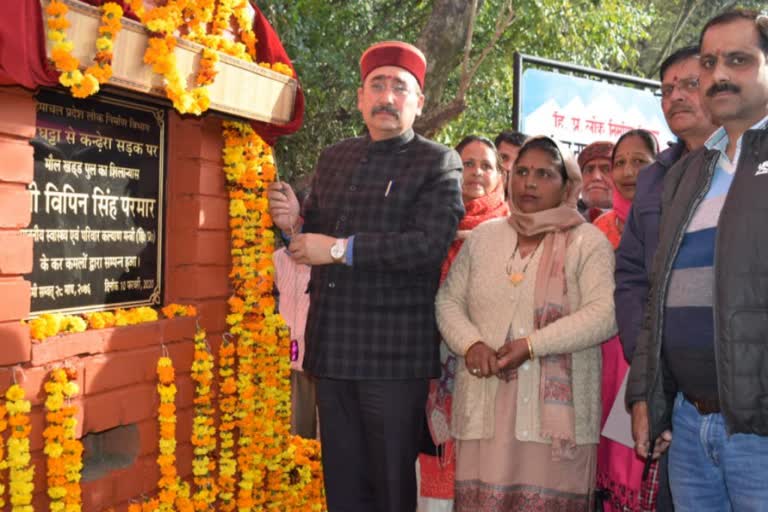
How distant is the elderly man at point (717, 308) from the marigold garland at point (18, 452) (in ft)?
6.68

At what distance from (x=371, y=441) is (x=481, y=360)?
1.92 feet

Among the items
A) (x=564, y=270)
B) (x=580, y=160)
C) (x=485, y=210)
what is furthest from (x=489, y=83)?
(x=564, y=270)

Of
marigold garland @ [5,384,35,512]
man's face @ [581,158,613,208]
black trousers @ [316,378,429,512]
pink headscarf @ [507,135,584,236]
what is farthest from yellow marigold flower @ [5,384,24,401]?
man's face @ [581,158,613,208]

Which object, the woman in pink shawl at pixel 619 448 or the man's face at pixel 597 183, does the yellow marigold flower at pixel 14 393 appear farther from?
the man's face at pixel 597 183

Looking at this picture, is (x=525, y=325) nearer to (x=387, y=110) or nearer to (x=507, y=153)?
(x=387, y=110)

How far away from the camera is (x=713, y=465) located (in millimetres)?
2332

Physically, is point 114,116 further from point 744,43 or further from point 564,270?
point 744,43

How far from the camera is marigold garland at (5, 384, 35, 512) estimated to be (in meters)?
2.61

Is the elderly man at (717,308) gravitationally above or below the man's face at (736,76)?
below

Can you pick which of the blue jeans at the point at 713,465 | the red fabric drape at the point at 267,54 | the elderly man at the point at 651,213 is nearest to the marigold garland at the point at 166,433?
the red fabric drape at the point at 267,54

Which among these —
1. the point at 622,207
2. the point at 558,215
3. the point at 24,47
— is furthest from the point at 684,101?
the point at 24,47

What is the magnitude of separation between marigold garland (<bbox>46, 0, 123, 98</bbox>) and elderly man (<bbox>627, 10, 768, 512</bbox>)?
1.93m

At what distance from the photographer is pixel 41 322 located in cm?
274

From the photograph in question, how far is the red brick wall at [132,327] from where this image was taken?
2639 mm
